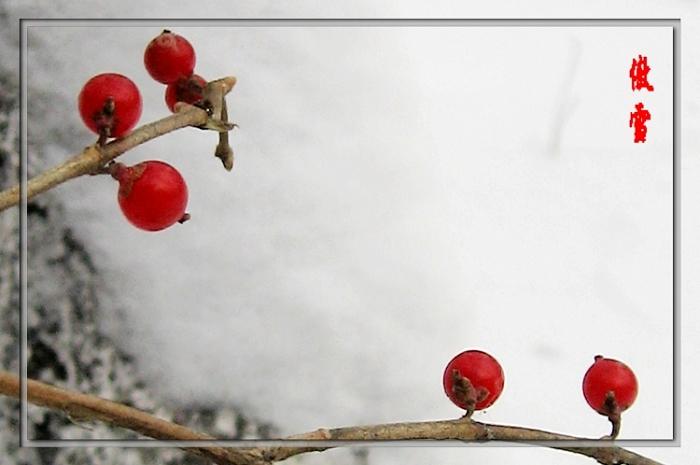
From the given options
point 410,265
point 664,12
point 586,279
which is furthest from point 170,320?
point 664,12

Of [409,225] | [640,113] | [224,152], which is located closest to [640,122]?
[640,113]

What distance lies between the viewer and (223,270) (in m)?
0.73

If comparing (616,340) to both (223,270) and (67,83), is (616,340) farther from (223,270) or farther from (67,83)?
(67,83)

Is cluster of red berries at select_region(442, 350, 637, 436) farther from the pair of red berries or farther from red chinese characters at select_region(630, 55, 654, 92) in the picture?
red chinese characters at select_region(630, 55, 654, 92)

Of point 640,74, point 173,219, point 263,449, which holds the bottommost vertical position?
point 263,449

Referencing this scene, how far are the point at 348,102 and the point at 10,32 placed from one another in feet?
0.87

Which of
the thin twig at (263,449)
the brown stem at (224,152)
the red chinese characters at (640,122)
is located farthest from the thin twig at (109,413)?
→ the red chinese characters at (640,122)

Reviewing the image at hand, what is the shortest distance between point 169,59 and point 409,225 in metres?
0.22

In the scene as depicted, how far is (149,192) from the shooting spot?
579mm

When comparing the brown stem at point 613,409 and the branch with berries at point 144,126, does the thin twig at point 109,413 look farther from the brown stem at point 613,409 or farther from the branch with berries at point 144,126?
the brown stem at point 613,409

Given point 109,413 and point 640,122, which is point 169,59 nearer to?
point 109,413

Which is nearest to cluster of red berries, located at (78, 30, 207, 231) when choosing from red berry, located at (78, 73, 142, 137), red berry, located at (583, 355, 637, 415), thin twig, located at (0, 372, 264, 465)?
red berry, located at (78, 73, 142, 137)

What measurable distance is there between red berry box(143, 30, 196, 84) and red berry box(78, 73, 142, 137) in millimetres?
34

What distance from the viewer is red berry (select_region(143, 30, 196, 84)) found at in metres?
0.61
